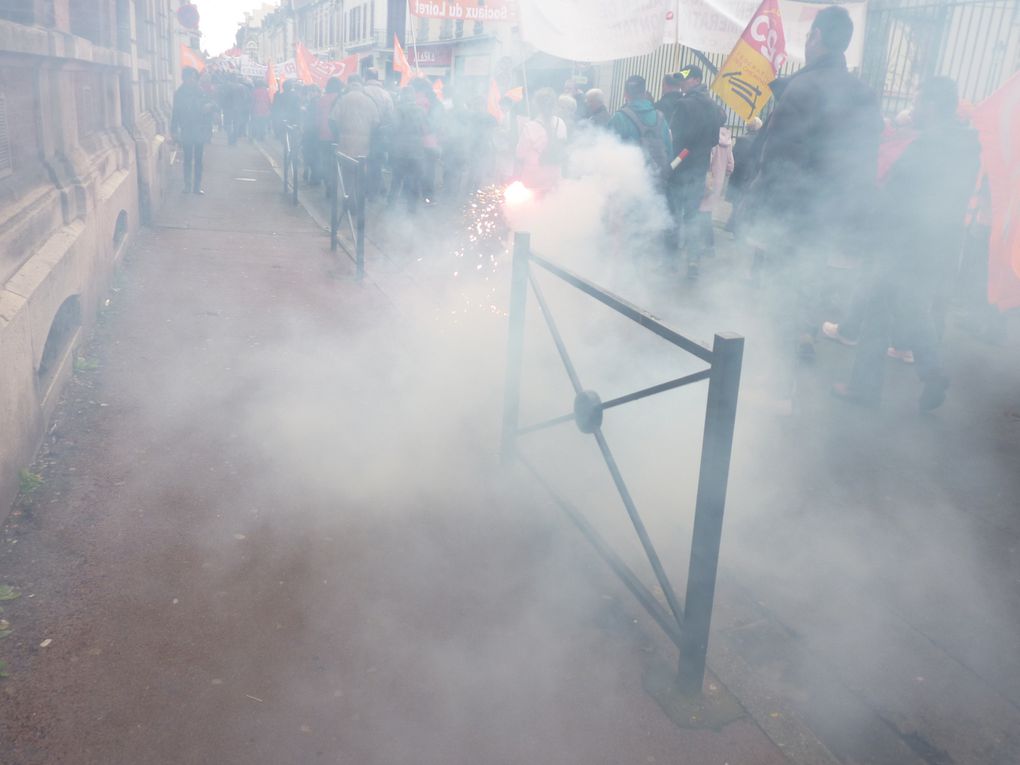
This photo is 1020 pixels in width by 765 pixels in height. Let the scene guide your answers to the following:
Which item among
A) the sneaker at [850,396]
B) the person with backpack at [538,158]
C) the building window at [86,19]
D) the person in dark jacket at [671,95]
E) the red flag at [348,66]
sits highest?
the red flag at [348,66]

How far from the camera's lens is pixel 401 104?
1141 centimetres

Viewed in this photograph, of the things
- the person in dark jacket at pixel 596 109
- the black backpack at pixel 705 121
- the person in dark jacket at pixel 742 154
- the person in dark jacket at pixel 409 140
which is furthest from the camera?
the person in dark jacket at pixel 409 140

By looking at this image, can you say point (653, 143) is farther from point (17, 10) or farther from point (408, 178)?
point (408, 178)

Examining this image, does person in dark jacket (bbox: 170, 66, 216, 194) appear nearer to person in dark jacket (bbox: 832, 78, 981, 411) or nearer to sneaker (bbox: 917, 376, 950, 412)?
person in dark jacket (bbox: 832, 78, 981, 411)

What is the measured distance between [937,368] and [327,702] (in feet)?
13.6


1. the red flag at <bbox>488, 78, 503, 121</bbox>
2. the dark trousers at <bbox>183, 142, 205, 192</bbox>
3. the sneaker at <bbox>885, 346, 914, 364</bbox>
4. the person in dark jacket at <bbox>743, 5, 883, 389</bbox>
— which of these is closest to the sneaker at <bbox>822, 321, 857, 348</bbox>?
the sneaker at <bbox>885, 346, 914, 364</bbox>

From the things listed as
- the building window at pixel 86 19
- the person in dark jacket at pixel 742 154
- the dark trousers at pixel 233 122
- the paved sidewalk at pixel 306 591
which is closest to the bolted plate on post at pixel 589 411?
the paved sidewalk at pixel 306 591

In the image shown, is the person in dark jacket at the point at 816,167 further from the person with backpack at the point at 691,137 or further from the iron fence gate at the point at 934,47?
the iron fence gate at the point at 934,47

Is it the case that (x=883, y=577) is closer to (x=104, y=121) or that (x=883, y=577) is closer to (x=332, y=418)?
(x=332, y=418)

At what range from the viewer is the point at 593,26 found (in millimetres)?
8664

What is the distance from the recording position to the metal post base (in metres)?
2.50

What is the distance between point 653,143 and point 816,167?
2.70m

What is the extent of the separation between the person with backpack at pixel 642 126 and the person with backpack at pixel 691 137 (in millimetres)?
434

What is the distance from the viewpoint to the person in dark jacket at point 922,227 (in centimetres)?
479
